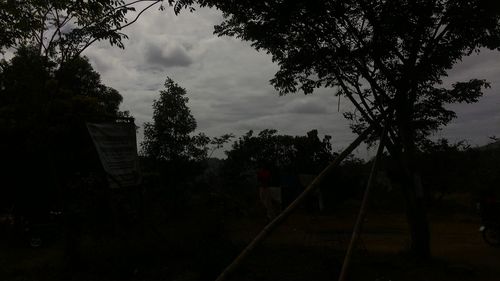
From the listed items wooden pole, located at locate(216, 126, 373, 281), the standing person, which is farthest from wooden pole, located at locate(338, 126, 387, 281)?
the standing person

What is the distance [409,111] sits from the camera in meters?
9.09

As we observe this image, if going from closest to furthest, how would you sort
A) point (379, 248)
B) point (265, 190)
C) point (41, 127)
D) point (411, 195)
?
1. point (41, 127)
2. point (411, 195)
3. point (379, 248)
4. point (265, 190)

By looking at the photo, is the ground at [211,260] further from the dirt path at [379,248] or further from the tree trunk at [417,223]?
the tree trunk at [417,223]

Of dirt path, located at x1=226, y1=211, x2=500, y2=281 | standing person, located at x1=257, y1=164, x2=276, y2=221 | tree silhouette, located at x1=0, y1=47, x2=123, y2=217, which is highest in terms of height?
tree silhouette, located at x1=0, y1=47, x2=123, y2=217

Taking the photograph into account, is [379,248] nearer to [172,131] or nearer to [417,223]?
[417,223]

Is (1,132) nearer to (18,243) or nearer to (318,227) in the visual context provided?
(18,243)

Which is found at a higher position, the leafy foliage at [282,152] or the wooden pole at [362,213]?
the leafy foliage at [282,152]

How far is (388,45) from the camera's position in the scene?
26.1 ft

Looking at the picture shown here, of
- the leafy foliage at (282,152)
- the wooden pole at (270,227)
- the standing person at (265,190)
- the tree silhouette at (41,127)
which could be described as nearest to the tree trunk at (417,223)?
the wooden pole at (270,227)

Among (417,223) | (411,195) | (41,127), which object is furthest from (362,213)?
(41,127)

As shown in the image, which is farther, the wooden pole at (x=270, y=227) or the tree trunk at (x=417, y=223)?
the tree trunk at (x=417, y=223)

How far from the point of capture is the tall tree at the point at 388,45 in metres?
7.43

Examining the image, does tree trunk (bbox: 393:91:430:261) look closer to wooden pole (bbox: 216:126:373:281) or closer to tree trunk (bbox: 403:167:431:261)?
tree trunk (bbox: 403:167:431:261)

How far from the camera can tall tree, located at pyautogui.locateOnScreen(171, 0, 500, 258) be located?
7430 millimetres
